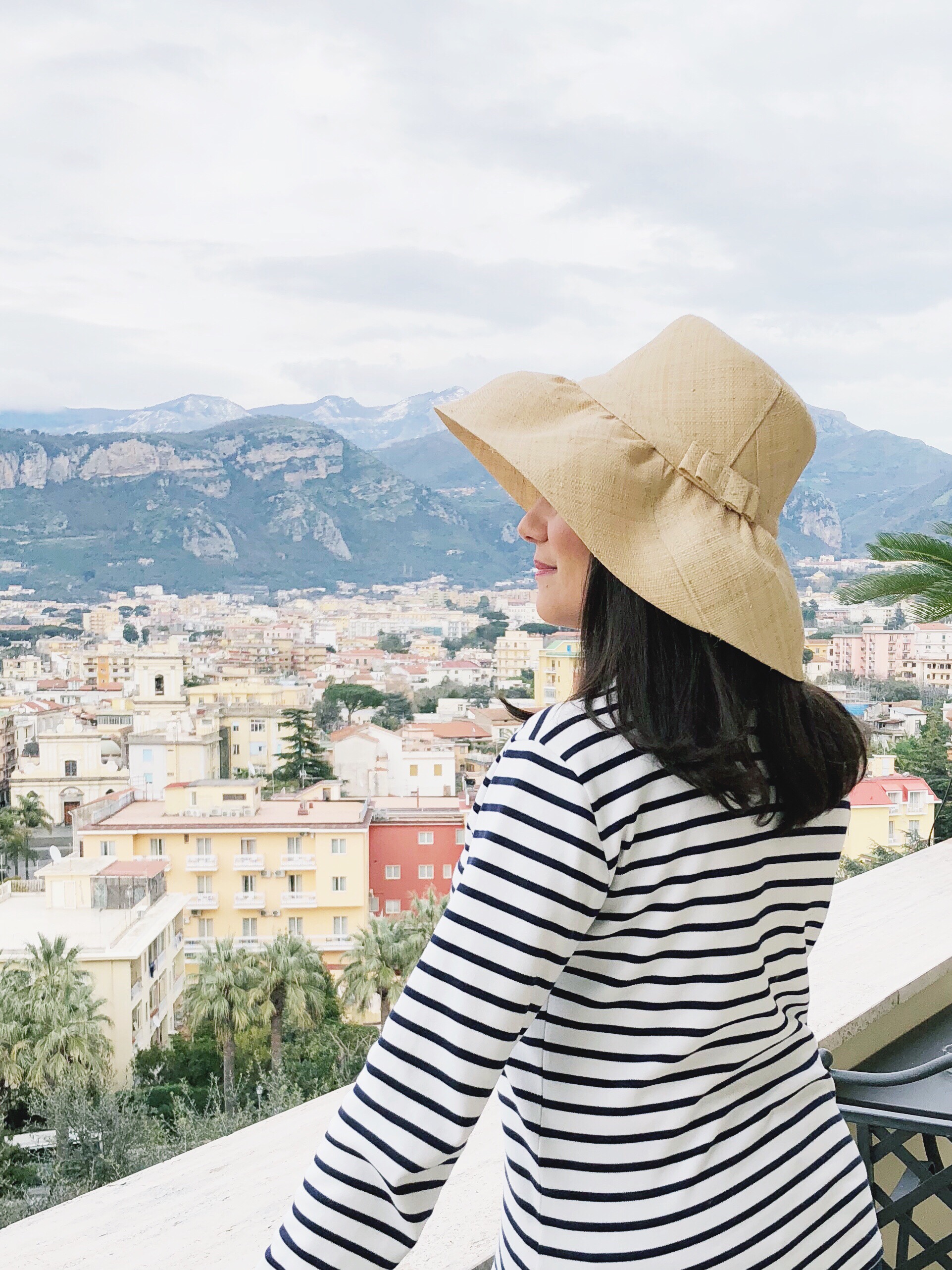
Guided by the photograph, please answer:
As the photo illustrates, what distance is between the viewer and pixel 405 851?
831 cm

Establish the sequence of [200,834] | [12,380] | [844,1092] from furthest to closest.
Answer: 1. [12,380]
2. [200,834]
3. [844,1092]

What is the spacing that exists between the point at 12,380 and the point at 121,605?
15.5 m

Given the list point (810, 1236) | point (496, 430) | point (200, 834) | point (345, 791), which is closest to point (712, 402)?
point (496, 430)

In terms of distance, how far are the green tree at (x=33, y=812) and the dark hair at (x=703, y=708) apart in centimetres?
941

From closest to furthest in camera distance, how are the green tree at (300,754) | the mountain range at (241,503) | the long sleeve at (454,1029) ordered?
the long sleeve at (454,1029)
the green tree at (300,754)
the mountain range at (241,503)

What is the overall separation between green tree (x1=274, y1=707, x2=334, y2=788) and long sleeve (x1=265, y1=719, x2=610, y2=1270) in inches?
385

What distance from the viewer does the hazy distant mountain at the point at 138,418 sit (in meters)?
22.1

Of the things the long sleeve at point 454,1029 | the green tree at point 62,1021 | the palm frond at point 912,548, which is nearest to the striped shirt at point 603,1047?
the long sleeve at point 454,1029

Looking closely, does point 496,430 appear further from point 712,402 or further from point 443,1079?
point 443,1079

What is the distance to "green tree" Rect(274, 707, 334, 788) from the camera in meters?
10.2

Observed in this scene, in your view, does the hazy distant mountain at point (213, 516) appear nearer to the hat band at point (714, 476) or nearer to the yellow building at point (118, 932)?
the yellow building at point (118, 932)

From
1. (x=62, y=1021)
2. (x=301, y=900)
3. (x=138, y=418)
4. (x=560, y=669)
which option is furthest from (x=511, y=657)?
(x=138, y=418)

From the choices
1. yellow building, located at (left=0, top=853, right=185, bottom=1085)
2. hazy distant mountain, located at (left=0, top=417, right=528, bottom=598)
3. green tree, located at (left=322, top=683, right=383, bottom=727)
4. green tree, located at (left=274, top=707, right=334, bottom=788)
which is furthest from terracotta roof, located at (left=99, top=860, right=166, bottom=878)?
hazy distant mountain, located at (left=0, top=417, right=528, bottom=598)

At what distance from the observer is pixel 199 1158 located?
3.09 feet
